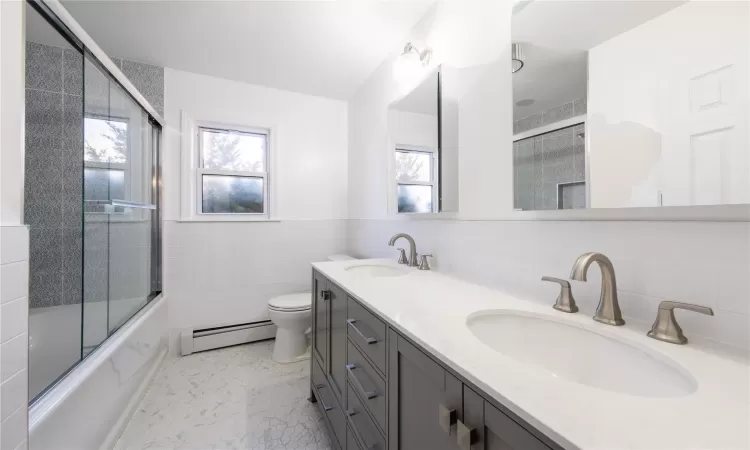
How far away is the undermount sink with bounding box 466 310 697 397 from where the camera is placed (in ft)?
1.94

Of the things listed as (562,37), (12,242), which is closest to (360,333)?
(12,242)

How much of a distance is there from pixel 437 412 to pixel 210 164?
267 centimetres

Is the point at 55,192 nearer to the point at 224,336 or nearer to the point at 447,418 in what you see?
the point at 224,336

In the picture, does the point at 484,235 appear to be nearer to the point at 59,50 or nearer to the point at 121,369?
the point at 121,369

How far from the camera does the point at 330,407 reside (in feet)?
4.47

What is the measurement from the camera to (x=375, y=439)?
920mm

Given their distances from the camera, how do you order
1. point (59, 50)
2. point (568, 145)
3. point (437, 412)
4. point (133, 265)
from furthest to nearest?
point (133, 265), point (59, 50), point (568, 145), point (437, 412)

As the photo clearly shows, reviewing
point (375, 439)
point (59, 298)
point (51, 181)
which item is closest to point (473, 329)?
point (375, 439)

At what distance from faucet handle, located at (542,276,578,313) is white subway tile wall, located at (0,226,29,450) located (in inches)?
62.5

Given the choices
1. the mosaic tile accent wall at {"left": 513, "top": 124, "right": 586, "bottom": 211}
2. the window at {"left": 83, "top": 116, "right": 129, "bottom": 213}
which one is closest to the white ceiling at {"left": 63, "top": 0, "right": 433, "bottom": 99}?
the window at {"left": 83, "top": 116, "right": 129, "bottom": 213}

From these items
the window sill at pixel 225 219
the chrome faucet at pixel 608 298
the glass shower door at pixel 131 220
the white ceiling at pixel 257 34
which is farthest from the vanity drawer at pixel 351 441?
the white ceiling at pixel 257 34

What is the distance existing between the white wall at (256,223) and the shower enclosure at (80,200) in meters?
0.30

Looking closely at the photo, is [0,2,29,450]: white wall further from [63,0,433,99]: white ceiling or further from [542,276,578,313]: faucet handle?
[542,276,578,313]: faucet handle

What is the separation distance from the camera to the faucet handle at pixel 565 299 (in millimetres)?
866
